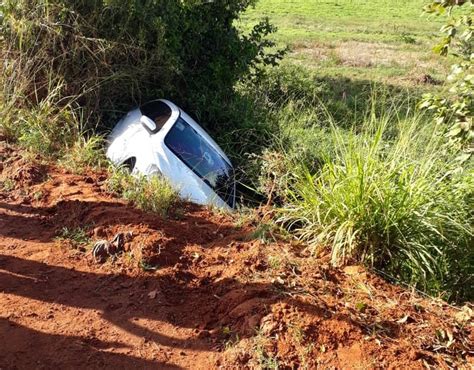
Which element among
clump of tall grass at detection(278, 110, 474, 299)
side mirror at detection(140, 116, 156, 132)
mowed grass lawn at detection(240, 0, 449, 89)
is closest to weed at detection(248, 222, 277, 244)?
clump of tall grass at detection(278, 110, 474, 299)

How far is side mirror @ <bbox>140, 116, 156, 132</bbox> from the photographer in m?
6.90

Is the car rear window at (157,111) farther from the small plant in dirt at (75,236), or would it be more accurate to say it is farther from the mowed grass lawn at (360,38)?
the mowed grass lawn at (360,38)

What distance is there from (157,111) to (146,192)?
238 centimetres


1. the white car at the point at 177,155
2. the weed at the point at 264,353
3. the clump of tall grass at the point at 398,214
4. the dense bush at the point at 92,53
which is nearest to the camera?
the weed at the point at 264,353

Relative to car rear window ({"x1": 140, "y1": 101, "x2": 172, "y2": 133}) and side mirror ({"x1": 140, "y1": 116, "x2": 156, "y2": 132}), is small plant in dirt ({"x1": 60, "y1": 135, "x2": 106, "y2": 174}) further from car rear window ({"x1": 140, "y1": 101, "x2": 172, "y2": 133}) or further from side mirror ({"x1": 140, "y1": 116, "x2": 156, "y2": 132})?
car rear window ({"x1": 140, "y1": 101, "x2": 172, "y2": 133})

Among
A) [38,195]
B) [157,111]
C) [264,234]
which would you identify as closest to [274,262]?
[264,234]

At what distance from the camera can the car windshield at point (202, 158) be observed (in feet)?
21.7

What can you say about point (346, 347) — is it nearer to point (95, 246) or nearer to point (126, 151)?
point (95, 246)

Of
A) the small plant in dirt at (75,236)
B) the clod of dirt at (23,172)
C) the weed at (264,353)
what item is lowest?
the weed at (264,353)

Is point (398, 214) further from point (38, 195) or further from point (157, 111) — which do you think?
point (157, 111)

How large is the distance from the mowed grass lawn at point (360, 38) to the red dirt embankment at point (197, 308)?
9158 millimetres

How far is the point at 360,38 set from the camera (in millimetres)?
23297

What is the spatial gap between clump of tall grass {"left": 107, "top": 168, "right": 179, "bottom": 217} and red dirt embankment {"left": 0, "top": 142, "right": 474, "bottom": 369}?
384 millimetres

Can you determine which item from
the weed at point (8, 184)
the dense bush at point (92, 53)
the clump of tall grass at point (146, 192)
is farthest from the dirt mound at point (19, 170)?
the dense bush at point (92, 53)
